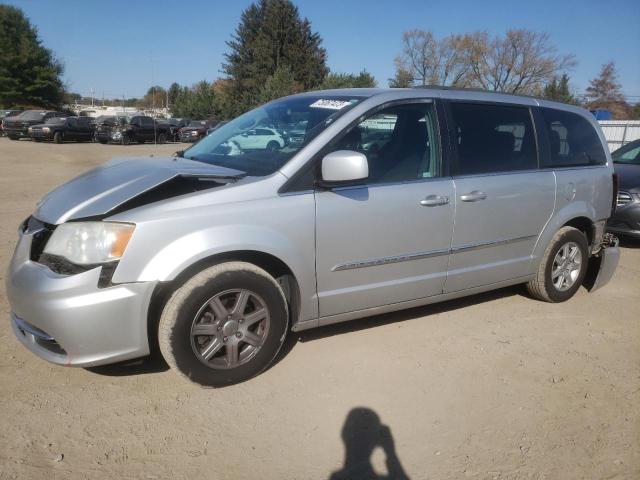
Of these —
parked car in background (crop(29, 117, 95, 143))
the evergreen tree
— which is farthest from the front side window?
the evergreen tree

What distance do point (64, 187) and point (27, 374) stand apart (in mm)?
1179

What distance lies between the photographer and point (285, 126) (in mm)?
3742

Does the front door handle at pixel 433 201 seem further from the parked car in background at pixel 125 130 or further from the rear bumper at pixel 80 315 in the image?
the parked car in background at pixel 125 130

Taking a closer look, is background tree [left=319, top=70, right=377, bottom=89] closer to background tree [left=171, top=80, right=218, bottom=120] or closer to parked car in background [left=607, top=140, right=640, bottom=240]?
background tree [left=171, top=80, right=218, bottom=120]

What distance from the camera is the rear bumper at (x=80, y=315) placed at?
266 cm

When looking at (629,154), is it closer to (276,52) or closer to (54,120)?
(54,120)

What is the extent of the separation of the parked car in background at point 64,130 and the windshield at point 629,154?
1088 inches

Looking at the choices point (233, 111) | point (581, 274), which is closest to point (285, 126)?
point (581, 274)

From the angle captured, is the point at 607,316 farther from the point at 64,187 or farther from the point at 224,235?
the point at 64,187

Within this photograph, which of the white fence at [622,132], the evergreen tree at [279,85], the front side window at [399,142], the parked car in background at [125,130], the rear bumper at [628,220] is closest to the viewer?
the front side window at [399,142]

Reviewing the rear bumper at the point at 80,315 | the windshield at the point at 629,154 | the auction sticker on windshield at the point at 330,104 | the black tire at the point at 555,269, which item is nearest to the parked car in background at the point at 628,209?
the windshield at the point at 629,154

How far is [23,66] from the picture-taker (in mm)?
46500

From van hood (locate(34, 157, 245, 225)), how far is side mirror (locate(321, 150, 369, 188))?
537mm

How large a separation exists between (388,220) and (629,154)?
6.73 metres
